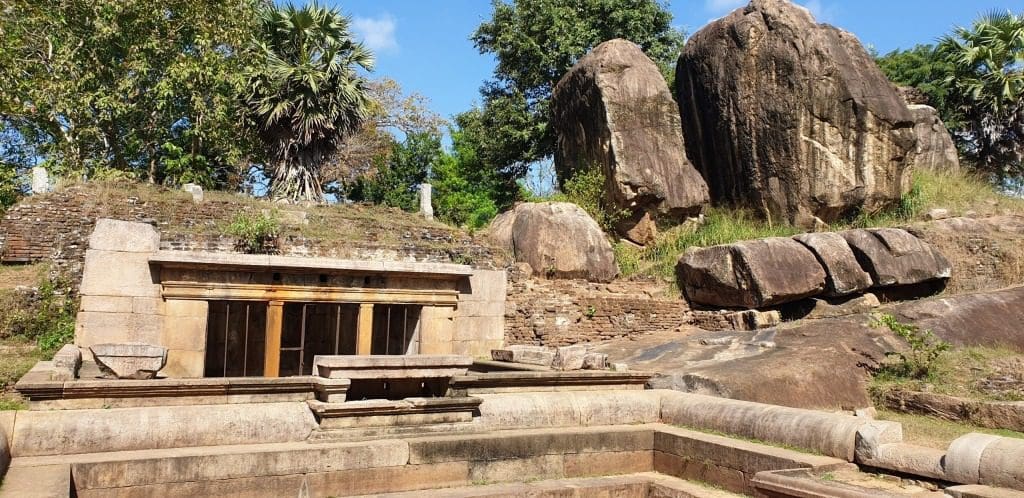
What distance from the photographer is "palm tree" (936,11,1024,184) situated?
24469 mm

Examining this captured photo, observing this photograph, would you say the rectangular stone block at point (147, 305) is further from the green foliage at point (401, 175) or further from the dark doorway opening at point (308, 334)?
the green foliage at point (401, 175)

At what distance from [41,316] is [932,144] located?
25109mm

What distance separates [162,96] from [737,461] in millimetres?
19980

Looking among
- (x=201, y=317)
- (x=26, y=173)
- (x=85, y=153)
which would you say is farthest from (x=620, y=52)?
(x=26, y=173)

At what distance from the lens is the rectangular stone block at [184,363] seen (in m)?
12.5

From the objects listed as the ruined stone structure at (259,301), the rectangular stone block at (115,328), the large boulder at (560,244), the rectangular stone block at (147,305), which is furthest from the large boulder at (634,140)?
the rectangular stone block at (115,328)

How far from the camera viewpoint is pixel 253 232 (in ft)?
46.2

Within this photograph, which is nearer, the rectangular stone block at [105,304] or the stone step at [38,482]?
the stone step at [38,482]

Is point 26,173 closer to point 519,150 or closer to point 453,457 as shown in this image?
point 519,150

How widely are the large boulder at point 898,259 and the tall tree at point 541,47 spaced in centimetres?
1261

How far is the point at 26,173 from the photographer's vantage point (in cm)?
2469

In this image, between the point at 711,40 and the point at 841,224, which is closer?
the point at 841,224

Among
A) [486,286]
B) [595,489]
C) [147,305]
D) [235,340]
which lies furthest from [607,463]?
[235,340]

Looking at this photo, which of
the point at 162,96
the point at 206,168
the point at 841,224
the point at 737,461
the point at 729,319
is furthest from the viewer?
the point at 206,168
